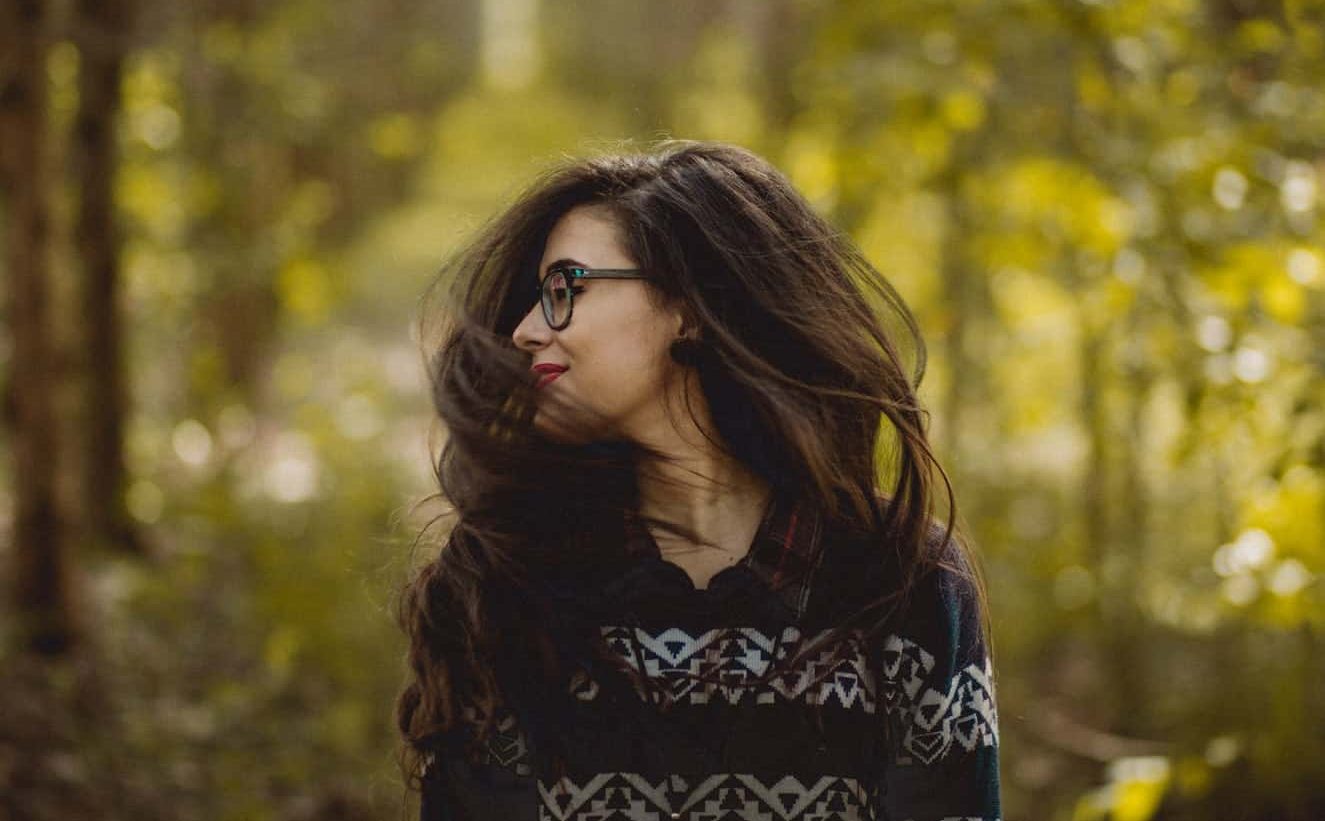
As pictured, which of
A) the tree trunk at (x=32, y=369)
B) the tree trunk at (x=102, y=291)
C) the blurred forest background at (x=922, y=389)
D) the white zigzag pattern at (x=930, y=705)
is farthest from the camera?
the tree trunk at (x=102, y=291)

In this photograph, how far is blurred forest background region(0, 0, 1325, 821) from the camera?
3.74 m

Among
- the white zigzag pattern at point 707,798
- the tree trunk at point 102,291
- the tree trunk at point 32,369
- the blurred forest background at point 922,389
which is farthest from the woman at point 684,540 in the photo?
the tree trunk at point 102,291

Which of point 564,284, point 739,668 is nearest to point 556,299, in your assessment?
point 564,284

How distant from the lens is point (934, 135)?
4.11 metres

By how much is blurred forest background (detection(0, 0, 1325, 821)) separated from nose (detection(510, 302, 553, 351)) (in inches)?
13.8

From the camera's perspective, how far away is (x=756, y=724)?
75.2 inches

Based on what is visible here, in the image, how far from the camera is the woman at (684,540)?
1910 millimetres

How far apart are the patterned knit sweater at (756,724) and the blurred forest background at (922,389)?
429 mm

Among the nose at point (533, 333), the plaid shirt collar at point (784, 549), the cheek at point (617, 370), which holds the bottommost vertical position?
the plaid shirt collar at point (784, 549)

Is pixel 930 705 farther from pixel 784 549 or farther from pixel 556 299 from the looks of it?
pixel 556 299

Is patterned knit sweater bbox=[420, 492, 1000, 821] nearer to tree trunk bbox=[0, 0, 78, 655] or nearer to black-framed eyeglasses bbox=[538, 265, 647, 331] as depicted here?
black-framed eyeglasses bbox=[538, 265, 647, 331]

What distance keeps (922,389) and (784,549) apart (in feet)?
6.26

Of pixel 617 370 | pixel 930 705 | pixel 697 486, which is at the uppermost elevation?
pixel 617 370

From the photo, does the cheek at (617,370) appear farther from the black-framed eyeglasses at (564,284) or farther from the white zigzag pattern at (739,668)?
the white zigzag pattern at (739,668)
